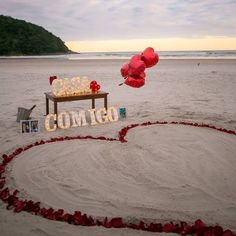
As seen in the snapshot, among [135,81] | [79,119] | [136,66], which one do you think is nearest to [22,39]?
[79,119]

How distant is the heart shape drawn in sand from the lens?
15.3 ft

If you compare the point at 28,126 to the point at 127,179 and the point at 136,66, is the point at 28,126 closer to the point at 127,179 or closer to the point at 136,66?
the point at 136,66

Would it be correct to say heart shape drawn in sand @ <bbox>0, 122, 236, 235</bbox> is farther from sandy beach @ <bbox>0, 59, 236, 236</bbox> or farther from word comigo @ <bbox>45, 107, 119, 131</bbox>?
word comigo @ <bbox>45, 107, 119, 131</bbox>

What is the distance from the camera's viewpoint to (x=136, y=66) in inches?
317

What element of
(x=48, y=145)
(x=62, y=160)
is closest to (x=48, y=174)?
(x=62, y=160)

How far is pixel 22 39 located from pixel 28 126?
104 m

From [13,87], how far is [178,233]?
1595cm

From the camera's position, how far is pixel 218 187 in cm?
550

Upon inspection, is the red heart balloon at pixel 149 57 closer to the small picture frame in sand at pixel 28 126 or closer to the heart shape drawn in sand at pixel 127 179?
the heart shape drawn in sand at pixel 127 179

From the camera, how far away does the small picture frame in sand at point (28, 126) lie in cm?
881

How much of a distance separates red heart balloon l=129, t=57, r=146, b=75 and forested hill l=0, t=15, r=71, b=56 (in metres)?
89.6

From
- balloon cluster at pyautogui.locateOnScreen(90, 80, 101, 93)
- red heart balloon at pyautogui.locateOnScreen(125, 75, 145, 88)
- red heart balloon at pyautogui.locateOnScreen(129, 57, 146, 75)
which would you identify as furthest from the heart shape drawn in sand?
balloon cluster at pyautogui.locateOnScreen(90, 80, 101, 93)

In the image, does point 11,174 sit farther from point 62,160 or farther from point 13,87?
point 13,87

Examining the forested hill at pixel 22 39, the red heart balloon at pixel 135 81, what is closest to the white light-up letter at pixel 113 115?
the red heart balloon at pixel 135 81
